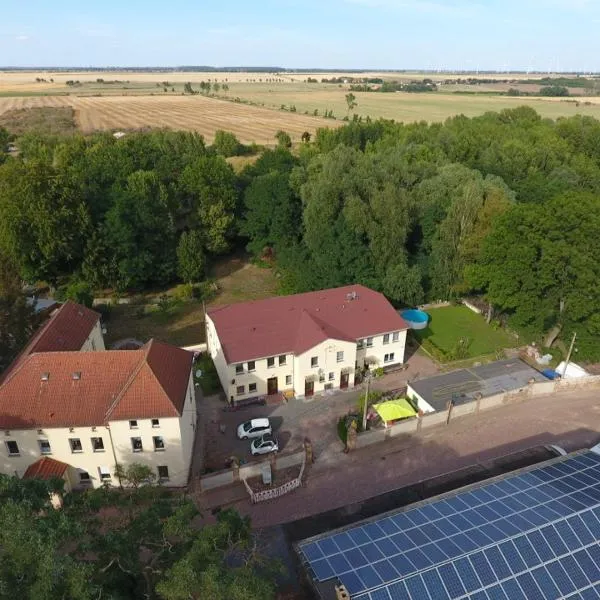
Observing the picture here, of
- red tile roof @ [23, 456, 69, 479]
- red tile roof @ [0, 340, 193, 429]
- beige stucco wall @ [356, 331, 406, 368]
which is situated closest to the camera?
red tile roof @ [0, 340, 193, 429]

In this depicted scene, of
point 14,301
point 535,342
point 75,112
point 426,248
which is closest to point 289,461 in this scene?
point 14,301

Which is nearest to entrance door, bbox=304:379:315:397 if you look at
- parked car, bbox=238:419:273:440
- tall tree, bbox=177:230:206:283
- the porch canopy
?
parked car, bbox=238:419:273:440

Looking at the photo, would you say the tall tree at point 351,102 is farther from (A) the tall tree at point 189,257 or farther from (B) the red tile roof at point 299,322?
(B) the red tile roof at point 299,322

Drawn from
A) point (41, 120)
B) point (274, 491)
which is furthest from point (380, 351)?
point (41, 120)

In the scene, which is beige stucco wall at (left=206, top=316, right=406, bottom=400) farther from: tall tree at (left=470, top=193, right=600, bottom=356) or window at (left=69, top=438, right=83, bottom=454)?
tall tree at (left=470, top=193, right=600, bottom=356)

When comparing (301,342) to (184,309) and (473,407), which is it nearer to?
(473,407)

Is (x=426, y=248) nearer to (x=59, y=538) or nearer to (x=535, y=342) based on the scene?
(x=535, y=342)

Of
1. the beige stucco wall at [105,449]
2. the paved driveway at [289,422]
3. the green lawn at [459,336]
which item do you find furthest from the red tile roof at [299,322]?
the beige stucco wall at [105,449]
